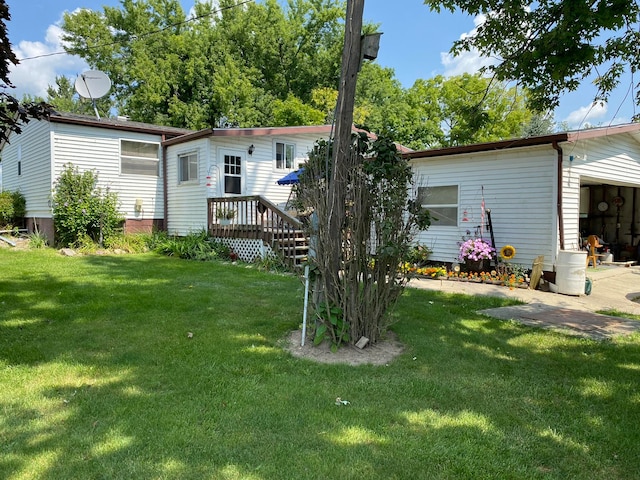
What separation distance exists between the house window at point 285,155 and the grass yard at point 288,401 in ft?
30.4

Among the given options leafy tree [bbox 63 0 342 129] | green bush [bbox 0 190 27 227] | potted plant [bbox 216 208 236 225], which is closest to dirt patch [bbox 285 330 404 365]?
potted plant [bbox 216 208 236 225]

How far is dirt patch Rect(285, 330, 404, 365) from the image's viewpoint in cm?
401

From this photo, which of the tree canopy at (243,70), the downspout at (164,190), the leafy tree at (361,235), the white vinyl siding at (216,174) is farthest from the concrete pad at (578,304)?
the tree canopy at (243,70)

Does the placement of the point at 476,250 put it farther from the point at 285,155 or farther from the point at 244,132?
the point at 285,155

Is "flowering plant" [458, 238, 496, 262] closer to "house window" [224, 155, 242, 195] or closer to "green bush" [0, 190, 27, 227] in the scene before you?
"house window" [224, 155, 242, 195]

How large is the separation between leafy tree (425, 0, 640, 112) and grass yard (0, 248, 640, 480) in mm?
3696

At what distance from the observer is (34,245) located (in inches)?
486

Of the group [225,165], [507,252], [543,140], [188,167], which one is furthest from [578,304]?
[188,167]

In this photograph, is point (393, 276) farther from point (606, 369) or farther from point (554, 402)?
point (606, 369)

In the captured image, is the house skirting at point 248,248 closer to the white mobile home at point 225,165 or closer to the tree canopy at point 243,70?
the white mobile home at point 225,165

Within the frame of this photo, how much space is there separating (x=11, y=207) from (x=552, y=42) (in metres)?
16.6

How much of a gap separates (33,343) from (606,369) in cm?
536

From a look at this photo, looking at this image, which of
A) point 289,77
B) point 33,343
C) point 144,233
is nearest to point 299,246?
point 144,233

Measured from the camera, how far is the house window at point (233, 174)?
43.0ft
